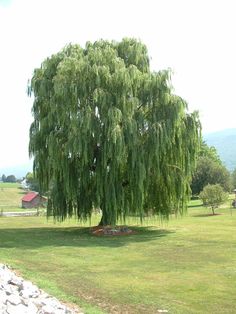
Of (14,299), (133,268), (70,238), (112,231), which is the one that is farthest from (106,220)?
(14,299)

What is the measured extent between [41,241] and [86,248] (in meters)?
3.39

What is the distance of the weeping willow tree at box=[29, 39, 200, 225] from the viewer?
83.3 feet

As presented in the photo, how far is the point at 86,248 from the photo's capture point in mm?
20672

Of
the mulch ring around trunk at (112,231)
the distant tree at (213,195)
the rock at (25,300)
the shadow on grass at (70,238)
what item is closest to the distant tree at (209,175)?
the distant tree at (213,195)

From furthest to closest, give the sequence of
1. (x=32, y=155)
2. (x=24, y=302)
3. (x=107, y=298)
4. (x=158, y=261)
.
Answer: (x=32, y=155) → (x=158, y=261) → (x=107, y=298) → (x=24, y=302)

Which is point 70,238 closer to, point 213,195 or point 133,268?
point 133,268

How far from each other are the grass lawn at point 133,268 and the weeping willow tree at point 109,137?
2473 mm

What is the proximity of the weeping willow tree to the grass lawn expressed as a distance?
2.47 m

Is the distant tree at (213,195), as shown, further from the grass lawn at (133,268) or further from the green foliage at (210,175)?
the green foliage at (210,175)

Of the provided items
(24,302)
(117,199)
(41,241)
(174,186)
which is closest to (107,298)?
(24,302)

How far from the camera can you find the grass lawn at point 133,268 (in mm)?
11555

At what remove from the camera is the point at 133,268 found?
1586 centimetres

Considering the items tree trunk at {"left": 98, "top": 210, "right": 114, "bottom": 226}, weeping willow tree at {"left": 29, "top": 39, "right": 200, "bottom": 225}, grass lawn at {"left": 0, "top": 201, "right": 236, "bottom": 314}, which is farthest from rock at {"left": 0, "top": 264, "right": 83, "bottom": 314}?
tree trunk at {"left": 98, "top": 210, "right": 114, "bottom": 226}

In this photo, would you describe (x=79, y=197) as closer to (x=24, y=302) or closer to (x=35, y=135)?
(x=35, y=135)
